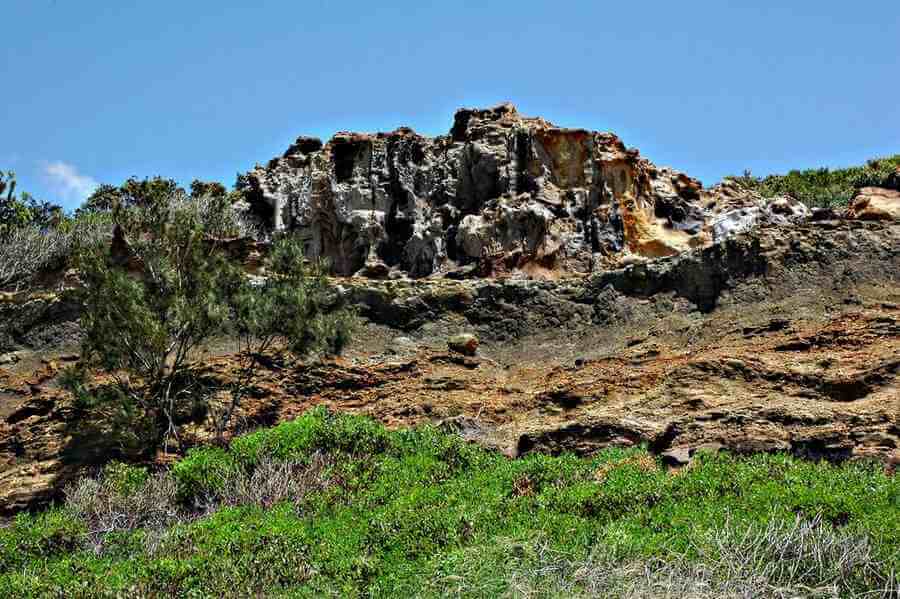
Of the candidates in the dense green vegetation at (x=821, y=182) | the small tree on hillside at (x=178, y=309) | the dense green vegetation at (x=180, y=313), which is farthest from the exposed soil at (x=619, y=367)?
→ the dense green vegetation at (x=821, y=182)

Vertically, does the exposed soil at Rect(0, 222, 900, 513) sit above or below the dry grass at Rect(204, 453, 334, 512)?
above

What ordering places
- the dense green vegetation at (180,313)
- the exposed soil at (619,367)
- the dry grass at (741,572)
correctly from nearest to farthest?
the dry grass at (741,572)
the exposed soil at (619,367)
the dense green vegetation at (180,313)

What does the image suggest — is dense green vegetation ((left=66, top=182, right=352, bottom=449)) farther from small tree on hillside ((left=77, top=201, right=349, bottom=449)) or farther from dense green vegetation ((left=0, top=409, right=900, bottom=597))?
dense green vegetation ((left=0, top=409, right=900, bottom=597))

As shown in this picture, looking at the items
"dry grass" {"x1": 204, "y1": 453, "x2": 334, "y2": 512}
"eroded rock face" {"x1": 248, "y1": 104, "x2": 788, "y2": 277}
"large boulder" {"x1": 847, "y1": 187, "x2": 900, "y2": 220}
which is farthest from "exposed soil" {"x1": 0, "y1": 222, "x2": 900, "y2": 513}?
"dry grass" {"x1": 204, "y1": 453, "x2": 334, "y2": 512}

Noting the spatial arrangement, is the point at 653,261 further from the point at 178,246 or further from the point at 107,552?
the point at 107,552

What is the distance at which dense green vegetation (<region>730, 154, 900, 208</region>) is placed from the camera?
2806 centimetres

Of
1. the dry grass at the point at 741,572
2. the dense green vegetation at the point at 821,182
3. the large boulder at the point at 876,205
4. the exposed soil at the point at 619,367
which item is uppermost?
the dense green vegetation at the point at 821,182

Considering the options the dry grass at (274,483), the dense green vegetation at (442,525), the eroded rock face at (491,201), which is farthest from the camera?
the eroded rock face at (491,201)

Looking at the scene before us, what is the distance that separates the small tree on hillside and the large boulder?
439 inches

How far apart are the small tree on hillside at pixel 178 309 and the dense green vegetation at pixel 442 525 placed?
2659 mm

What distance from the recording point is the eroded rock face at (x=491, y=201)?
2406cm

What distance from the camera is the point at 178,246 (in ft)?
68.4

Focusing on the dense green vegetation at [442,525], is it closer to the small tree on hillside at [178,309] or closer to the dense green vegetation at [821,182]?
the small tree on hillside at [178,309]

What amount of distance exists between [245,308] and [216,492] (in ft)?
17.2
